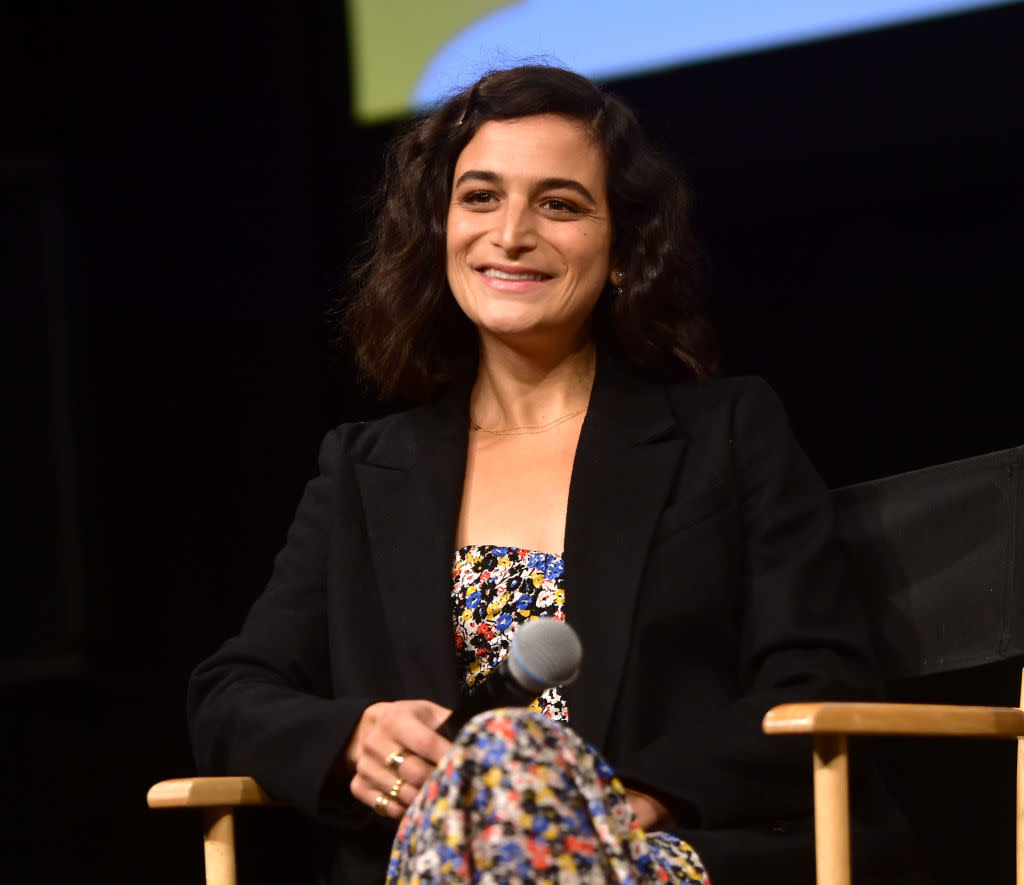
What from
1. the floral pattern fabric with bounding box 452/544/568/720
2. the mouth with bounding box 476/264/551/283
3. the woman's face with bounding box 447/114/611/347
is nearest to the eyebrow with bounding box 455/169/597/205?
the woman's face with bounding box 447/114/611/347

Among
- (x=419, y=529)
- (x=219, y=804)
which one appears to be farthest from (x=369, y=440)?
(x=219, y=804)

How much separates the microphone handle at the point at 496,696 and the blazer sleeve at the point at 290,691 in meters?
0.24

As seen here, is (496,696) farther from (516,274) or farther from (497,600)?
(516,274)

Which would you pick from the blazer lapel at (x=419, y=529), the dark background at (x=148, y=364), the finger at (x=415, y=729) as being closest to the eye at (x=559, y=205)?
the blazer lapel at (x=419, y=529)

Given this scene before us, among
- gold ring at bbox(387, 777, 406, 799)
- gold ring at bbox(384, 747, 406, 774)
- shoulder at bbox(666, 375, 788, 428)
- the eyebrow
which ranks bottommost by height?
gold ring at bbox(387, 777, 406, 799)

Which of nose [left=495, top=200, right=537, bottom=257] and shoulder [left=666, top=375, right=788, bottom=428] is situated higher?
nose [left=495, top=200, right=537, bottom=257]

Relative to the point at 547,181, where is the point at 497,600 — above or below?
below

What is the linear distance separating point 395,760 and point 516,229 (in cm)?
71

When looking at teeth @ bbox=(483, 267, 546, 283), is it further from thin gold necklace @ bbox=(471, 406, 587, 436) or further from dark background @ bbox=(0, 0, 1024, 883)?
dark background @ bbox=(0, 0, 1024, 883)

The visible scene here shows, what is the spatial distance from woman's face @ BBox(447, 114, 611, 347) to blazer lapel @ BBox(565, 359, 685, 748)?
0.14 meters

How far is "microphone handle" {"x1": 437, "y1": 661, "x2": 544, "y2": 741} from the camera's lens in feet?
4.75

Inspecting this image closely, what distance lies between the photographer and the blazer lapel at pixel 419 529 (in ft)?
6.28

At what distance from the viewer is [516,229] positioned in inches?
79.2

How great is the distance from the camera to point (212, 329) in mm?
3434
